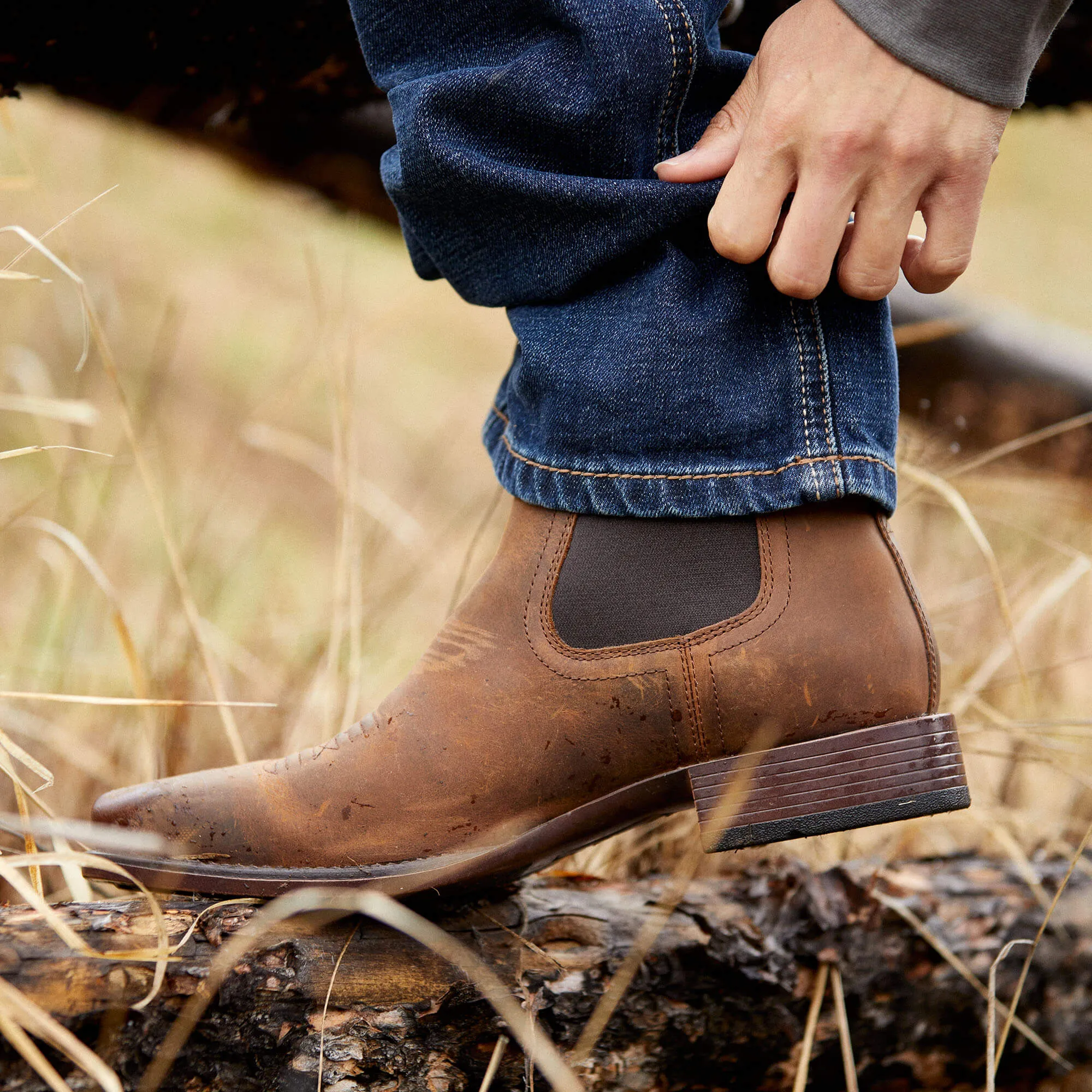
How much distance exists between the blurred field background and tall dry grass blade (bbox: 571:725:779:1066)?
0.81 feet

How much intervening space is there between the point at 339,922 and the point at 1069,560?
1.23m

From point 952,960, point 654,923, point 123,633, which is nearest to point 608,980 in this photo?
point 654,923

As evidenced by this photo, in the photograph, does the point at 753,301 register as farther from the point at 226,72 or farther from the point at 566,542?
the point at 226,72

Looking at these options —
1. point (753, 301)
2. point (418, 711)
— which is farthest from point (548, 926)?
point (753, 301)

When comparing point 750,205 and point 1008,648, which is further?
point 1008,648

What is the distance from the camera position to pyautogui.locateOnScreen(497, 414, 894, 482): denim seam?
67 centimetres

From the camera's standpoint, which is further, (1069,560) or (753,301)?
(1069,560)

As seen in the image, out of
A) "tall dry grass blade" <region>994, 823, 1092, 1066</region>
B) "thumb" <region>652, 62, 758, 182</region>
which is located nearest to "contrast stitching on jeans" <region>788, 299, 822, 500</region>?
"thumb" <region>652, 62, 758, 182</region>

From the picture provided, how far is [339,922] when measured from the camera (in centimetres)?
75

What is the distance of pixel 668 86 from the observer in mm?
651

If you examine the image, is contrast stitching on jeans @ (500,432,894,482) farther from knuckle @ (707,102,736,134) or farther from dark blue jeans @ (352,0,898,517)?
knuckle @ (707,102,736,134)

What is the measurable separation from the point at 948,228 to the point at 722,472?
0.73 feet

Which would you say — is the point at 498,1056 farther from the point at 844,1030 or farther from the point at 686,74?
the point at 686,74

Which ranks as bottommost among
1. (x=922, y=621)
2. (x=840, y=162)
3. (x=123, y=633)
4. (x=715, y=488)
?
(x=123, y=633)
